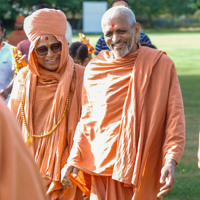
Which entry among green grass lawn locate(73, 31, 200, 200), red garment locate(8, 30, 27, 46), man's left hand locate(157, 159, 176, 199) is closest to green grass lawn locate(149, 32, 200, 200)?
green grass lawn locate(73, 31, 200, 200)

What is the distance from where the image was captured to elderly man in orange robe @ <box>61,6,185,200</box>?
4281mm

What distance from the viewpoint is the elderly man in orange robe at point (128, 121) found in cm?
428

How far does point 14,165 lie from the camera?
1.46 m

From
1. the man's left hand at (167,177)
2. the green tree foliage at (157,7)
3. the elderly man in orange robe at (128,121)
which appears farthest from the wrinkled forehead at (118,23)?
the green tree foliage at (157,7)

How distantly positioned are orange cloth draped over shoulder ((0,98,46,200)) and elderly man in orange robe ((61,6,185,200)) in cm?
267

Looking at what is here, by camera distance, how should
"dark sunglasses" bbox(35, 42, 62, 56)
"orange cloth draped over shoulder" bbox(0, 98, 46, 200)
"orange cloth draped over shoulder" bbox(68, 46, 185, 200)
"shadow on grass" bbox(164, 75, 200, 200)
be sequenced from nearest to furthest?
"orange cloth draped over shoulder" bbox(0, 98, 46, 200)
"orange cloth draped over shoulder" bbox(68, 46, 185, 200)
"dark sunglasses" bbox(35, 42, 62, 56)
"shadow on grass" bbox(164, 75, 200, 200)

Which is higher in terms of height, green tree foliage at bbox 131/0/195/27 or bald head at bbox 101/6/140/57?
bald head at bbox 101/6/140/57

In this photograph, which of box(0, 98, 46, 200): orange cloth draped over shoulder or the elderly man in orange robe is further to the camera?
the elderly man in orange robe

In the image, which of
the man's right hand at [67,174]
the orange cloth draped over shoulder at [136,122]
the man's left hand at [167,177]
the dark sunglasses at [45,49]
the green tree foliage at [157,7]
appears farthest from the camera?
the green tree foliage at [157,7]

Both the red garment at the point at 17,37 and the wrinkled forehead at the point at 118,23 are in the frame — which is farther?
the red garment at the point at 17,37

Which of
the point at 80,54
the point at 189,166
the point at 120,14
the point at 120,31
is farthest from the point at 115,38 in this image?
the point at 189,166

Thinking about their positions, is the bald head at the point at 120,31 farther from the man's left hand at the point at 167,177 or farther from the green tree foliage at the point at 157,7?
the green tree foliage at the point at 157,7

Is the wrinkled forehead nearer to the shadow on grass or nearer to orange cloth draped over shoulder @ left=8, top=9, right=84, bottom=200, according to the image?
orange cloth draped over shoulder @ left=8, top=9, right=84, bottom=200

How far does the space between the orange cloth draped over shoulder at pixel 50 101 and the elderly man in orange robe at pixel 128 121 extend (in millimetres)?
431
